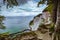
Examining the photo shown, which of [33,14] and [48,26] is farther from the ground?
[33,14]

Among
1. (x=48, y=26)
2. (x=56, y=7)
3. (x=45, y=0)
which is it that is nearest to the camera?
(x=56, y=7)

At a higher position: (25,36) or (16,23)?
(16,23)

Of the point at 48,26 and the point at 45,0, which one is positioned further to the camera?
the point at 48,26

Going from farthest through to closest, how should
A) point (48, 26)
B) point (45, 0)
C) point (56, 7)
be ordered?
point (48, 26) < point (45, 0) < point (56, 7)

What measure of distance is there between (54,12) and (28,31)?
0.69m

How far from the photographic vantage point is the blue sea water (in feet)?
10.3

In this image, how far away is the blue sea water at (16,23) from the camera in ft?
10.3

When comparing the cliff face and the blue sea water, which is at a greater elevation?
the blue sea water

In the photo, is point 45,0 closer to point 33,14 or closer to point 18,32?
point 33,14

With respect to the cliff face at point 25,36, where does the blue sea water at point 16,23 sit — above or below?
above

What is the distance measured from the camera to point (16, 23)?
314 centimetres

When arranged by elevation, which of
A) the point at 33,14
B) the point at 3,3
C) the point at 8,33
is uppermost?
the point at 3,3

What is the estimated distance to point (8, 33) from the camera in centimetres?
317

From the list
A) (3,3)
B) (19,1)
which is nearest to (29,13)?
(19,1)
